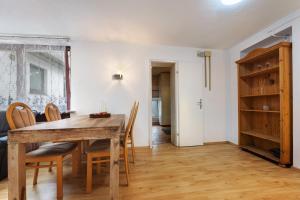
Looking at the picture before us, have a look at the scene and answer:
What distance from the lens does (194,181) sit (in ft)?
6.37

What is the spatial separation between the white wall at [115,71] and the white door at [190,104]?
255 mm

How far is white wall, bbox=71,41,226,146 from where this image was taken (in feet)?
10.8

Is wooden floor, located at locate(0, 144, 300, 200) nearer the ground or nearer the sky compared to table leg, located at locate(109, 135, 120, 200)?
nearer the ground

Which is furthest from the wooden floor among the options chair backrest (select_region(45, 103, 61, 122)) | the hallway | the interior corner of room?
the hallway

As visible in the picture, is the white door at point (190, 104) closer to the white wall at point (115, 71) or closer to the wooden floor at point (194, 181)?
the white wall at point (115, 71)

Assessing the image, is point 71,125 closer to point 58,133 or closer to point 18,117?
point 58,133

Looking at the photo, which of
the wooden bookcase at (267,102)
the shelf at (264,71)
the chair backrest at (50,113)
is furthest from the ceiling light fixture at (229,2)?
the chair backrest at (50,113)

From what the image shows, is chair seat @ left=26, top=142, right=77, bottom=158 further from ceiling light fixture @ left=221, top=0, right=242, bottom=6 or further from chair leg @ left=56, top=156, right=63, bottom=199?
ceiling light fixture @ left=221, top=0, right=242, bottom=6

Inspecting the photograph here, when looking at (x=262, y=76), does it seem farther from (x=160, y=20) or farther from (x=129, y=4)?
(x=129, y=4)

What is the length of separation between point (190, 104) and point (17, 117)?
3.08 m

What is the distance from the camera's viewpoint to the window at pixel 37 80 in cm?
319

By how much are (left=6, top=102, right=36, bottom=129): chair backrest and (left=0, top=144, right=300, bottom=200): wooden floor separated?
0.79 meters

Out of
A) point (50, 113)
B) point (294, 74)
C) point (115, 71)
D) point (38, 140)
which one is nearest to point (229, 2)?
point (294, 74)

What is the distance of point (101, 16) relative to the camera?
7.73 ft
